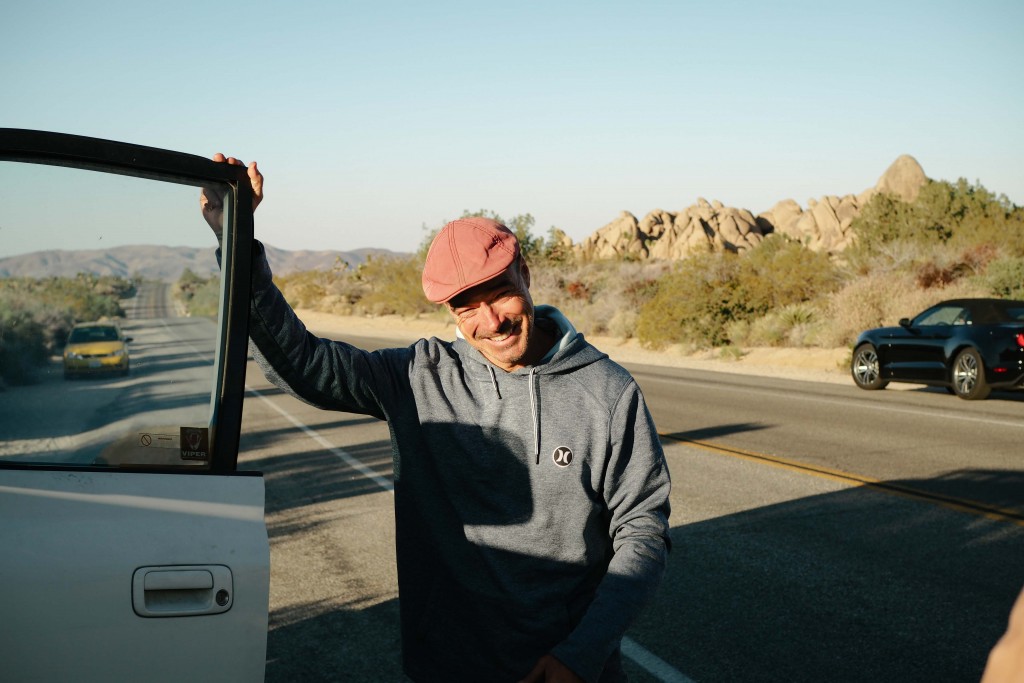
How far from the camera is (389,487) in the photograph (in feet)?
28.7

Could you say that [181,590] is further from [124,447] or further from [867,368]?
[867,368]

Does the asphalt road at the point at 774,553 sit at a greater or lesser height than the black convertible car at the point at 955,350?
lesser

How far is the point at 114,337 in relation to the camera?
2.35 m

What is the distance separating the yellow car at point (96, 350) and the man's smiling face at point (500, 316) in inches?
30.9

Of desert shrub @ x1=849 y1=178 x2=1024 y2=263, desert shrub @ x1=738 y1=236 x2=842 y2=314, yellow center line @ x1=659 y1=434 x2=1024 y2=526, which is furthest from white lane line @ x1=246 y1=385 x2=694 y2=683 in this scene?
desert shrub @ x1=849 y1=178 x2=1024 y2=263

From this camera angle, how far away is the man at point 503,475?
98.2 inches

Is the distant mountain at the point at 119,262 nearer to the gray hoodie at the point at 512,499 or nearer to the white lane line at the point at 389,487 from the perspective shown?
the gray hoodie at the point at 512,499

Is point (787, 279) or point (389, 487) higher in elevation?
point (787, 279)

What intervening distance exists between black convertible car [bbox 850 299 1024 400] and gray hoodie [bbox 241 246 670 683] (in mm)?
13897

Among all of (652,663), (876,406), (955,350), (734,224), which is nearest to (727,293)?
(955,350)

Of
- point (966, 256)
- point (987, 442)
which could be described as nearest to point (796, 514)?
point (987, 442)

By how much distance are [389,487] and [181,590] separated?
6.68m

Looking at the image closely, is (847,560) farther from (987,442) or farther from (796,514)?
(987,442)

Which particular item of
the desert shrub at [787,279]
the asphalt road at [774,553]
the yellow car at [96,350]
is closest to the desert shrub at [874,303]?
the desert shrub at [787,279]
